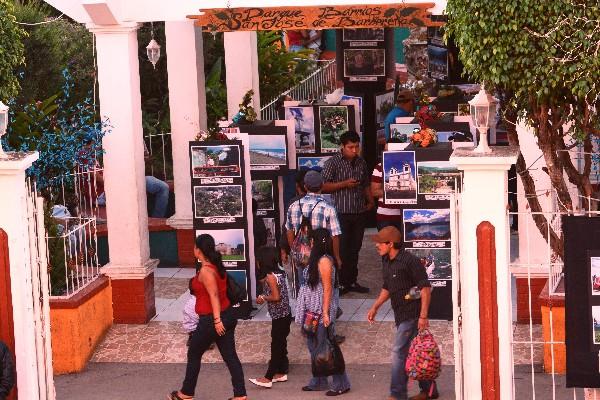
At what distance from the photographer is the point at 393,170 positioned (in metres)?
14.2

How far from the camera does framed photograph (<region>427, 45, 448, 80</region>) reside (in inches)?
904

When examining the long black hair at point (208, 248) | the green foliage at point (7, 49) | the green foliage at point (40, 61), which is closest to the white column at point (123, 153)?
the green foliage at point (7, 49)

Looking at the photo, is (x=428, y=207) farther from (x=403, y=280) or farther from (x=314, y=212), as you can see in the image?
(x=403, y=280)

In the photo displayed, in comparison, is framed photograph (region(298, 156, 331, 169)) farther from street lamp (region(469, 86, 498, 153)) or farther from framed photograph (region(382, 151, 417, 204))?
street lamp (region(469, 86, 498, 153))

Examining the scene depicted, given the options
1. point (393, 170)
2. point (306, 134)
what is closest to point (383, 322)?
point (393, 170)

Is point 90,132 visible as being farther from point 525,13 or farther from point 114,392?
point 525,13

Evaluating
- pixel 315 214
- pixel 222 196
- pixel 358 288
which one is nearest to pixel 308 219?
pixel 315 214

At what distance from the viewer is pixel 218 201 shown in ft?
47.6

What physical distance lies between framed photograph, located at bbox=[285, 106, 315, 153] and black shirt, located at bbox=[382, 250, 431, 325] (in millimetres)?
5376

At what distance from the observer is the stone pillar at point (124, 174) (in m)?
14.3

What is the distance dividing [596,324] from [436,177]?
410cm

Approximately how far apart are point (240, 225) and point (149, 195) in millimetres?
3934

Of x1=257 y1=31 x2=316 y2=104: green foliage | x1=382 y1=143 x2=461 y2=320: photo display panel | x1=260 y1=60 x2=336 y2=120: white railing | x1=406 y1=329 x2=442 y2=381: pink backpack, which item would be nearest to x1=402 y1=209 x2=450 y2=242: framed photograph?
x1=382 y1=143 x2=461 y2=320: photo display panel

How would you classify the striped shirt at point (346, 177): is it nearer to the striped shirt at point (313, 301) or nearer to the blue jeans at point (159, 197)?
the striped shirt at point (313, 301)
